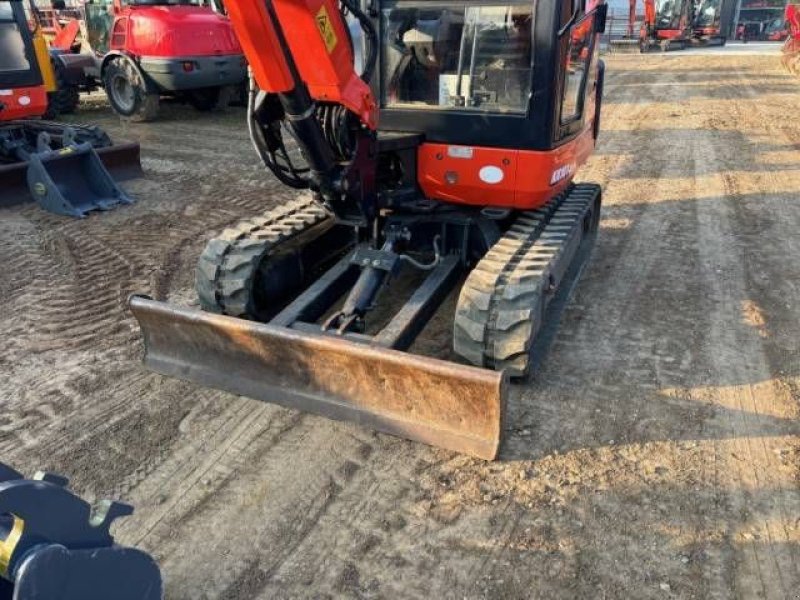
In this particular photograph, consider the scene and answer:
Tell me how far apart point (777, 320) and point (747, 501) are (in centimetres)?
221

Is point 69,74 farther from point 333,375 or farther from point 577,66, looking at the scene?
point 333,375

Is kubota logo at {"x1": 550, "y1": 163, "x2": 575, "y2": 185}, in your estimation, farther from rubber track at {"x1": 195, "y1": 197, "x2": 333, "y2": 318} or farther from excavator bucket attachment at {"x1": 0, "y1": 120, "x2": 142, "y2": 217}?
excavator bucket attachment at {"x1": 0, "y1": 120, "x2": 142, "y2": 217}

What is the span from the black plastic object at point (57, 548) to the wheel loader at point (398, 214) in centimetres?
159

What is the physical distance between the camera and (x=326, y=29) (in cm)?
331

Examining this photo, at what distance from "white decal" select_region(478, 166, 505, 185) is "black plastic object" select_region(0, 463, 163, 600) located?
3.00m

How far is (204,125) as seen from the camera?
1220 cm

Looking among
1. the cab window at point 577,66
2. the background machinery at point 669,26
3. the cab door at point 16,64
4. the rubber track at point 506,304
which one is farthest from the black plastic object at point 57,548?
the background machinery at point 669,26

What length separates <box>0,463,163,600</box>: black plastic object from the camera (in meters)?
1.75

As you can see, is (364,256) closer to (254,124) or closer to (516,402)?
(254,124)

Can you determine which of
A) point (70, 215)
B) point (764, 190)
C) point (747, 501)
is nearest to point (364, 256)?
point (747, 501)

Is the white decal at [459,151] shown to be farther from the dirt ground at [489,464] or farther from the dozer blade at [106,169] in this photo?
the dozer blade at [106,169]

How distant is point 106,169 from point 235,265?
480 centimetres

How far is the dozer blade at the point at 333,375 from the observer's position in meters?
3.23

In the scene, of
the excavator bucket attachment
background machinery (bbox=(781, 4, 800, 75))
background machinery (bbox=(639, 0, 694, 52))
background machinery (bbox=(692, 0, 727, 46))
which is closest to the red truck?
the excavator bucket attachment
